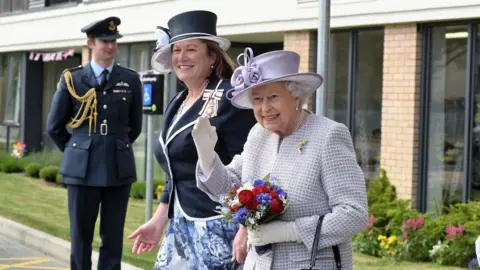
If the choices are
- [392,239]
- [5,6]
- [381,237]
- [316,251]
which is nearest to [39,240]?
[381,237]

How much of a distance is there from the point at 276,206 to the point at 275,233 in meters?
0.13

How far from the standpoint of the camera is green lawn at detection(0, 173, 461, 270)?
33.4 ft

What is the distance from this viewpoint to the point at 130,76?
8.06 meters

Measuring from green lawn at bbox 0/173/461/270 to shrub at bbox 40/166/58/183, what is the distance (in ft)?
0.47

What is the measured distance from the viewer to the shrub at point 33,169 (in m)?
21.8

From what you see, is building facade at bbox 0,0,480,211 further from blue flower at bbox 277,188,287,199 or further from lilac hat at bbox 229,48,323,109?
blue flower at bbox 277,188,287,199

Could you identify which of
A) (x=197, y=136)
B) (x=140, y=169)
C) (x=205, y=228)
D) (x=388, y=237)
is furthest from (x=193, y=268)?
(x=140, y=169)

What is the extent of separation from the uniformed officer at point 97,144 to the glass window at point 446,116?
551cm

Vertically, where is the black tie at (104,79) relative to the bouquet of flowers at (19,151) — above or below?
above

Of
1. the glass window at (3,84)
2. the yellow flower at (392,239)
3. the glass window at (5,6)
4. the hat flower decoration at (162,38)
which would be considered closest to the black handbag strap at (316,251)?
the hat flower decoration at (162,38)

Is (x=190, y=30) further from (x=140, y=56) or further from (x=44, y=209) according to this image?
(x=140, y=56)

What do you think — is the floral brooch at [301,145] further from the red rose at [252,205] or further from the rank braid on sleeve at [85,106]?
the rank braid on sleeve at [85,106]

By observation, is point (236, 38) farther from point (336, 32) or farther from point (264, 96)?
point (264, 96)

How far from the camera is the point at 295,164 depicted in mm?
4059
